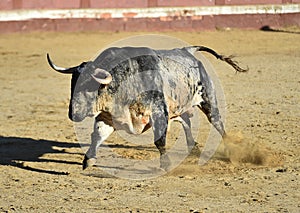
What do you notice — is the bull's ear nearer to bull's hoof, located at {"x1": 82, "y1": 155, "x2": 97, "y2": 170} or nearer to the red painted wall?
bull's hoof, located at {"x1": 82, "y1": 155, "x2": 97, "y2": 170}

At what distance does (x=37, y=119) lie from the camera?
7.39m

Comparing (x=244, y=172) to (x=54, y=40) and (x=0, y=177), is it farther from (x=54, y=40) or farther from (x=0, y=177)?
(x=54, y=40)

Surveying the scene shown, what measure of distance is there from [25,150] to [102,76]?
134 centimetres

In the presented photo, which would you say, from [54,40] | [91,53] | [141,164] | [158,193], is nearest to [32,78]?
[91,53]

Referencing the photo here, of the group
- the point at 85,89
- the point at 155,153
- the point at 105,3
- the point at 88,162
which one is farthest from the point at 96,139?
the point at 105,3

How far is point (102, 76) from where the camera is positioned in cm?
511

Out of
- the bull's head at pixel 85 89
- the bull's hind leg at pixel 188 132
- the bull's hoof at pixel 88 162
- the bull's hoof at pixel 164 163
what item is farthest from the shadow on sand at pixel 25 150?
the bull's hind leg at pixel 188 132

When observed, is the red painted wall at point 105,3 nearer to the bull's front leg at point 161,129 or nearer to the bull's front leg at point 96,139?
the bull's front leg at point 96,139

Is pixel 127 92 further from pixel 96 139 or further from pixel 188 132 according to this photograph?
pixel 188 132

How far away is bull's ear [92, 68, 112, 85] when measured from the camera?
506cm

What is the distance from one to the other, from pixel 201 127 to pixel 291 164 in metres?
Answer: 1.52

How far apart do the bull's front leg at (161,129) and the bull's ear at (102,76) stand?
1.29 ft

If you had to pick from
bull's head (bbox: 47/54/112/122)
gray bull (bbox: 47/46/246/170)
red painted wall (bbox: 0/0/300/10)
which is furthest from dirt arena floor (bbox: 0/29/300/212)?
red painted wall (bbox: 0/0/300/10)

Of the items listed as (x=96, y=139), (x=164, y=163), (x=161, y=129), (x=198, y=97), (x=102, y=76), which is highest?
(x=102, y=76)
